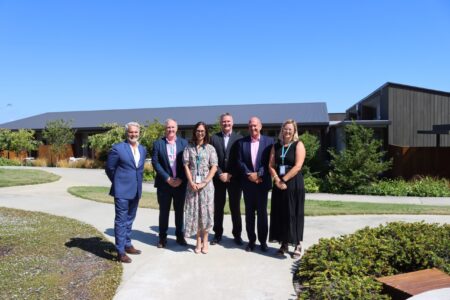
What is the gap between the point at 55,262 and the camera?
5.69 m

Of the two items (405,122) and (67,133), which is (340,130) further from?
(67,133)

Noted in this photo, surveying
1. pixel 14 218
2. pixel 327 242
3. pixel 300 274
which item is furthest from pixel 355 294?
pixel 14 218

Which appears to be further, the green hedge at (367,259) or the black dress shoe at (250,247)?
the black dress shoe at (250,247)

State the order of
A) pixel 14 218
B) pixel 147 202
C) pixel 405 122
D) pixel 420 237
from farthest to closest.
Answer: pixel 405 122
pixel 147 202
pixel 14 218
pixel 420 237

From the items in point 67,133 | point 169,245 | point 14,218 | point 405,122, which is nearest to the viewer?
point 169,245

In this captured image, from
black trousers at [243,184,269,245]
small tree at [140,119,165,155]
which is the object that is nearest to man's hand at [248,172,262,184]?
black trousers at [243,184,269,245]

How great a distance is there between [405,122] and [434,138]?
193 cm

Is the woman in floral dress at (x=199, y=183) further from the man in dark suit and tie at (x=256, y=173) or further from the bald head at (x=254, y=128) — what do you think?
the bald head at (x=254, y=128)

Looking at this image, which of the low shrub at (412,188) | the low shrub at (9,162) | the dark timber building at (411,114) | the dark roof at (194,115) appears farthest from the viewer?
the low shrub at (9,162)

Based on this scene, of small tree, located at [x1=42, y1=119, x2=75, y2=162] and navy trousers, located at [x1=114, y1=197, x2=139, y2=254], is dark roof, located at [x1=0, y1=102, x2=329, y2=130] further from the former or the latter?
navy trousers, located at [x1=114, y1=197, x2=139, y2=254]

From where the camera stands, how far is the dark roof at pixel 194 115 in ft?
87.1

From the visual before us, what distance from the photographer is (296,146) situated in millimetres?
6008

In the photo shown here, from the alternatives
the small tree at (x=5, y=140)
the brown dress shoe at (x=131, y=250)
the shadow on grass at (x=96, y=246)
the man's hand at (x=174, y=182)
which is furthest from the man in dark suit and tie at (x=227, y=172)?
the small tree at (x=5, y=140)

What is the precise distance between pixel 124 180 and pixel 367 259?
3216mm
